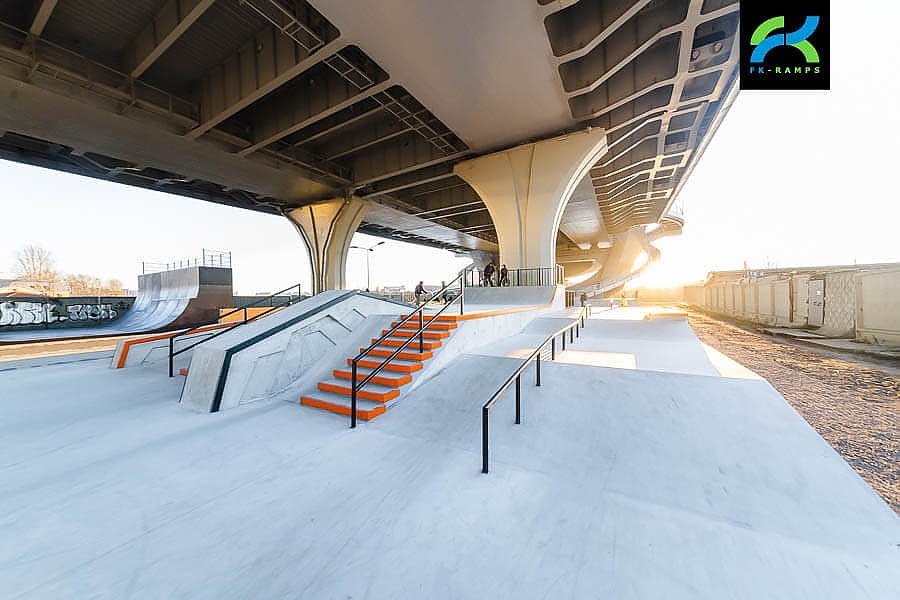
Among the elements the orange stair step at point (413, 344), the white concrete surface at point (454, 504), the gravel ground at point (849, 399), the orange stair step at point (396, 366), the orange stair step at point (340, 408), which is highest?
the orange stair step at point (413, 344)

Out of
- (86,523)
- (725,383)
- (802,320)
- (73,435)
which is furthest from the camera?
(802,320)

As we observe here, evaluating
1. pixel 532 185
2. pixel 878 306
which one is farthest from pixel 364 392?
pixel 878 306

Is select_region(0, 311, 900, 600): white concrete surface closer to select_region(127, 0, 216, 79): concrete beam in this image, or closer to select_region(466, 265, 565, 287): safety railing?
select_region(127, 0, 216, 79): concrete beam

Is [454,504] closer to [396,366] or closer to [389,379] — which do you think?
[389,379]

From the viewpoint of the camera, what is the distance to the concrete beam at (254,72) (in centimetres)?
1077

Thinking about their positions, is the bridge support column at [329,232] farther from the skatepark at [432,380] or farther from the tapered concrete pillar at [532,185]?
the tapered concrete pillar at [532,185]

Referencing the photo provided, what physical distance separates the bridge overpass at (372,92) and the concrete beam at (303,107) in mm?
79

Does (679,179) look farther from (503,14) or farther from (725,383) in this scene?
(725,383)

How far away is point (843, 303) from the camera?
39.8ft

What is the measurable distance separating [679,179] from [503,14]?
24.1 metres

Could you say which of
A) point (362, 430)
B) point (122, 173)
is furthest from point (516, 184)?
point (122, 173)

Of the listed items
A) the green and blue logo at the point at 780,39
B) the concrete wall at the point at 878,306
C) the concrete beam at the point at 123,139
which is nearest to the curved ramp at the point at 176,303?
the concrete beam at the point at 123,139

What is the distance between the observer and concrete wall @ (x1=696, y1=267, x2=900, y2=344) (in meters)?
9.72

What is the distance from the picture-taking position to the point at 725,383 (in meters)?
4.93
